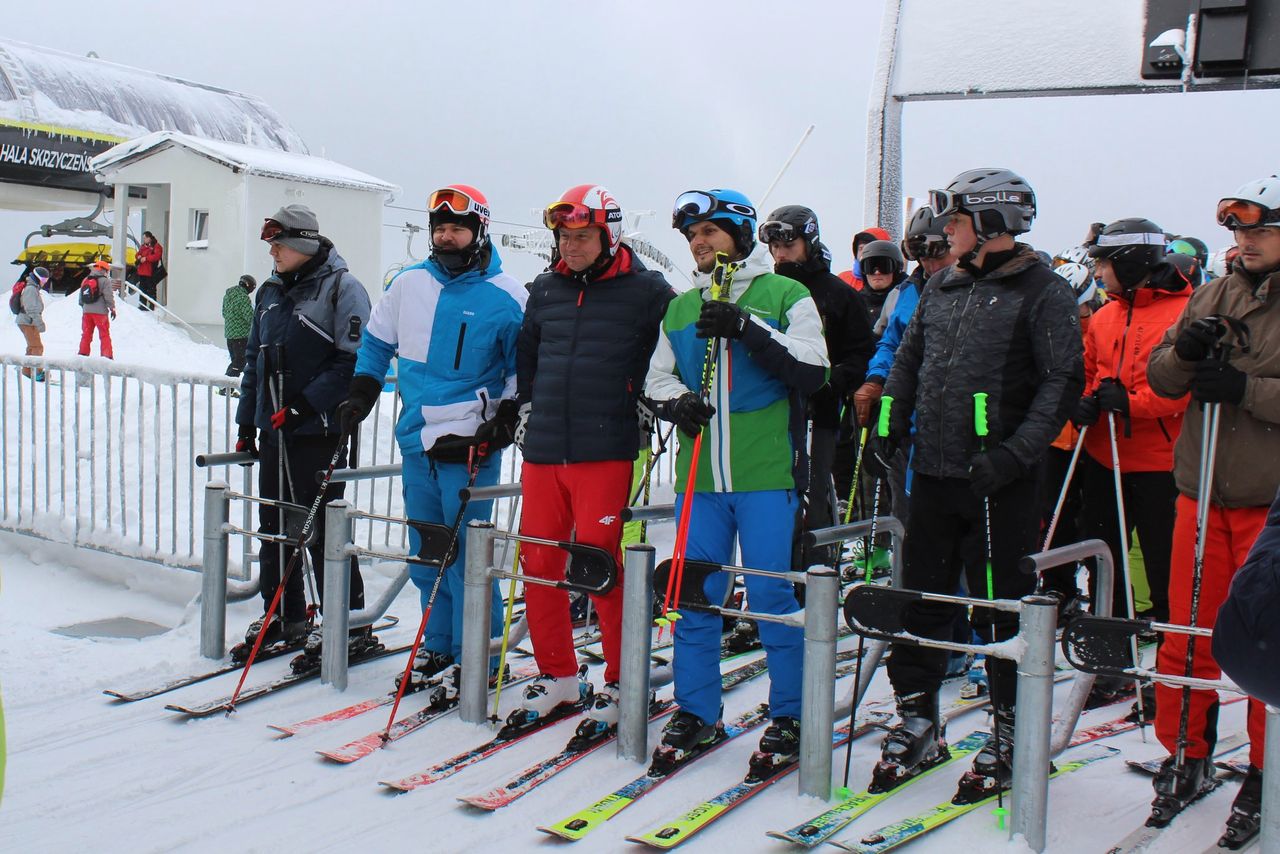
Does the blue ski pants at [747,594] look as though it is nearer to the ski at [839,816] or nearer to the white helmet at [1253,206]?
the ski at [839,816]

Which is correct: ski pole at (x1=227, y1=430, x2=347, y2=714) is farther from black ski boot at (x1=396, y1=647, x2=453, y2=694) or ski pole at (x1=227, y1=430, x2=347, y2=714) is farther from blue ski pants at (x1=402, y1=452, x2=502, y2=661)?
black ski boot at (x1=396, y1=647, x2=453, y2=694)

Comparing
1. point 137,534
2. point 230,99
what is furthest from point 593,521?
point 230,99

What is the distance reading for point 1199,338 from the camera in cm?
358

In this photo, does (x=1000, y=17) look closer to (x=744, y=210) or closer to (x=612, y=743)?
(x=744, y=210)

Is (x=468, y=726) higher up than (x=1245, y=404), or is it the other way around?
(x=1245, y=404)

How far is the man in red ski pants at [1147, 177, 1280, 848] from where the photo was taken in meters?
3.53

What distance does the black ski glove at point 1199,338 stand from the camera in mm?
3580

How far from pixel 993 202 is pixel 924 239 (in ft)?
6.31

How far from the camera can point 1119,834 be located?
11.7 feet

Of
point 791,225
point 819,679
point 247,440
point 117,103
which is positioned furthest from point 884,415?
point 117,103

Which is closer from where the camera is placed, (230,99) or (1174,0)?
(1174,0)

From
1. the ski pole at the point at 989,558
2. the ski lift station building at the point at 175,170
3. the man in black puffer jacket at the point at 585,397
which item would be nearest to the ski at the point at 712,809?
the ski pole at the point at 989,558

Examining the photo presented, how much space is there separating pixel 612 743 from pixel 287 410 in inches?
90.0

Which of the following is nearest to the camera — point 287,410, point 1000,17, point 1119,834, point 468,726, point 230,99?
point 1119,834
